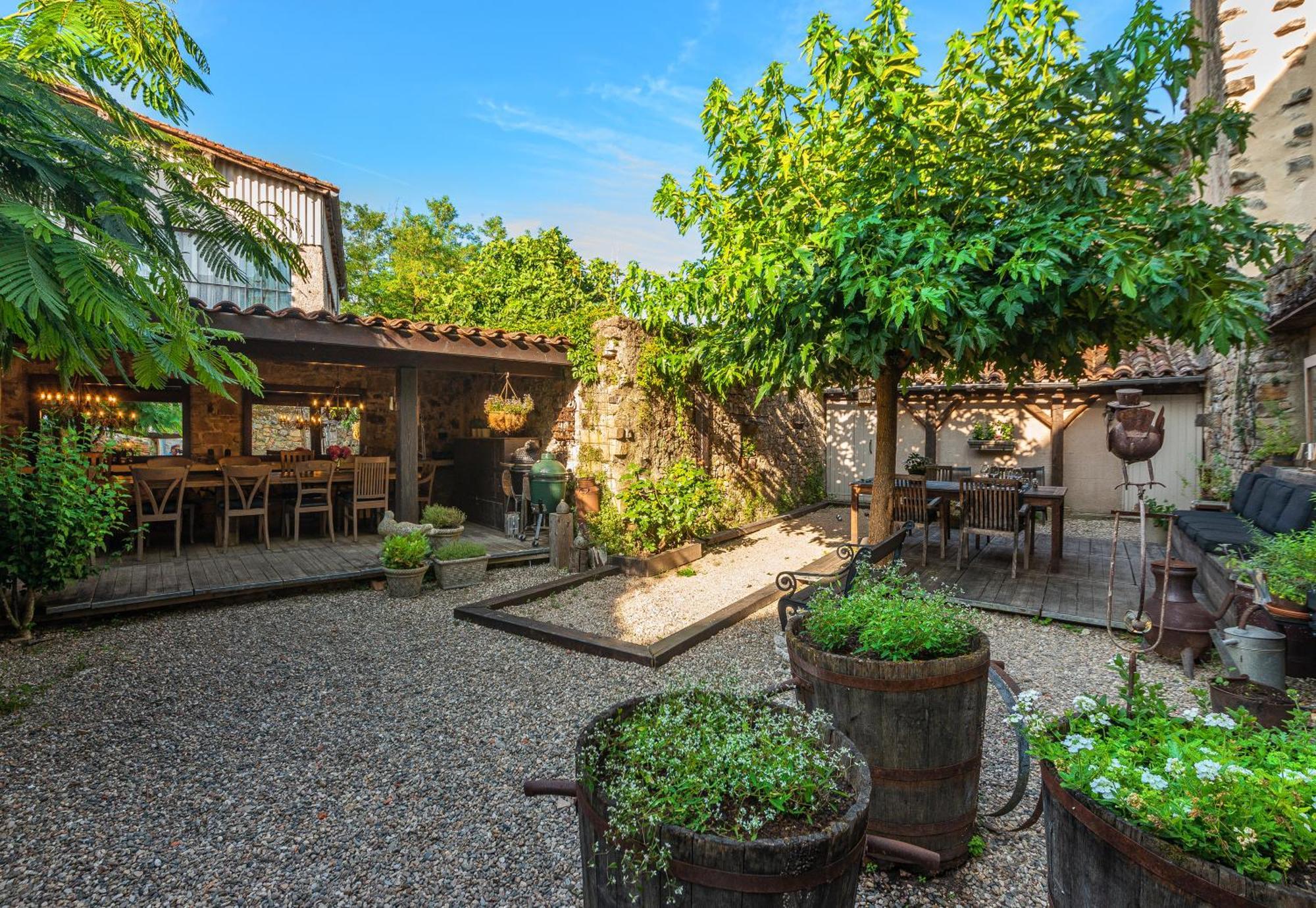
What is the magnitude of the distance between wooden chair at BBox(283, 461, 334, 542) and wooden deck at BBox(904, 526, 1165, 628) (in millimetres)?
6608

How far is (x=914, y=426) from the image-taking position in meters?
11.3

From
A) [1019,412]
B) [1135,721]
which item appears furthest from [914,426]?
[1135,721]

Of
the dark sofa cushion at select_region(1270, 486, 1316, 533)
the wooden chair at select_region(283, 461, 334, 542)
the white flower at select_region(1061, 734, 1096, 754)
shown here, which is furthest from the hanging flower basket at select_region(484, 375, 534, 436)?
the dark sofa cushion at select_region(1270, 486, 1316, 533)

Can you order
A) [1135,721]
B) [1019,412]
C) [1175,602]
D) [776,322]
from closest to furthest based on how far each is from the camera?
[1135,721] → [1175,602] → [776,322] → [1019,412]

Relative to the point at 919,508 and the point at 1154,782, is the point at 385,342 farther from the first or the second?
the point at 1154,782

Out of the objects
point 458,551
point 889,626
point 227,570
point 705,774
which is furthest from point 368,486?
point 705,774

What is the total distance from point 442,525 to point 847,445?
316 inches

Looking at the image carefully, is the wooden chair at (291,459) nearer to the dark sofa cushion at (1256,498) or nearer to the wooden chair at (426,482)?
the wooden chair at (426,482)

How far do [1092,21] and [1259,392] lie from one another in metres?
4.18

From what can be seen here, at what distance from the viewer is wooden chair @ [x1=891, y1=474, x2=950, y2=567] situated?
20.6ft

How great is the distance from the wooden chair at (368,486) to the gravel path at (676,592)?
3167 mm

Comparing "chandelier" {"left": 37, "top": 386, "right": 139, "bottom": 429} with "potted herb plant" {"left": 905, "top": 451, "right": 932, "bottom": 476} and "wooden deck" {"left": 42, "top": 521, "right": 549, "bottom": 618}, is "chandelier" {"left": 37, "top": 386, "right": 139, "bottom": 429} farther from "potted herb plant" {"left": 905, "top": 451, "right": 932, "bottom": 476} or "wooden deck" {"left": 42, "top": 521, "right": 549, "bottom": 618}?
"potted herb plant" {"left": 905, "top": 451, "right": 932, "bottom": 476}

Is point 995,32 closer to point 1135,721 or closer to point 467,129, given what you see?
point 1135,721

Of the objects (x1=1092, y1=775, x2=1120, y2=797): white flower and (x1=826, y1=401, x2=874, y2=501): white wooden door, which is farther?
(x1=826, y1=401, x2=874, y2=501): white wooden door
